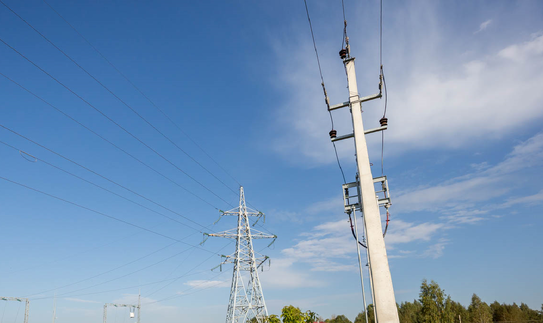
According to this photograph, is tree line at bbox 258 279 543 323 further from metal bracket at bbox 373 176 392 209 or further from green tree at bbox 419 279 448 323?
metal bracket at bbox 373 176 392 209

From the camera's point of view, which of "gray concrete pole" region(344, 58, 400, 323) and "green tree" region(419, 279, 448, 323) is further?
"green tree" region(419, 279, 448, 323)

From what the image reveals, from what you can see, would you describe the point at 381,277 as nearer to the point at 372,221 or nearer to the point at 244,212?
the point at 372,221

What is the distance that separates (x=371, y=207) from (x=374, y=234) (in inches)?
38.3

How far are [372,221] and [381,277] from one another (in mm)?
1870

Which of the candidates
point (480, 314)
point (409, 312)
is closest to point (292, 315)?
point (480, 314)

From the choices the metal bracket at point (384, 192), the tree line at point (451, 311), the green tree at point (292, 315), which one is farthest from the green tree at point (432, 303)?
the metal bracket at point (384, 192)

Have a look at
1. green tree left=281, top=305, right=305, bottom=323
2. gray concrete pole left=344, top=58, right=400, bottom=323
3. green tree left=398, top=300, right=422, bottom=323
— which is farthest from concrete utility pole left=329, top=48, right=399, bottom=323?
green tree left=398, top=300, right=422, bottom=323

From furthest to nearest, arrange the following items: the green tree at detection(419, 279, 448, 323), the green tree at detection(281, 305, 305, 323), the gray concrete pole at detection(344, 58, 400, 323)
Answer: the green tree at detection(419, 279, 448, 323)
the green tree at detection(281, 305, 305, 323)
the gray concrete pole at detection(344, 58, 400, 323)

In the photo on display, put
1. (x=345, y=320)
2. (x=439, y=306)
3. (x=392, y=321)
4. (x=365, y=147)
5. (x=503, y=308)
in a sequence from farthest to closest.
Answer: (x=345, y=320)
(x=503, y=308)
(x=439, y=306)
(x=365, y=147)
(x=392, y=321)

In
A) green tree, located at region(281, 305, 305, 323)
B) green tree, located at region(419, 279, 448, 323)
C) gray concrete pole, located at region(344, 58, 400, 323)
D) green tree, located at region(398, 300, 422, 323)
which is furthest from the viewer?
green tree, located at region(398, 300, 422, 323)

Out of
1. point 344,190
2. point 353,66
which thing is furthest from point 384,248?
point 353,66

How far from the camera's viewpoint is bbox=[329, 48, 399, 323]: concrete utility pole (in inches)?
437

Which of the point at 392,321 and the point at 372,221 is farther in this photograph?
the point at 372,221

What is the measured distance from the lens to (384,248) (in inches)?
460
